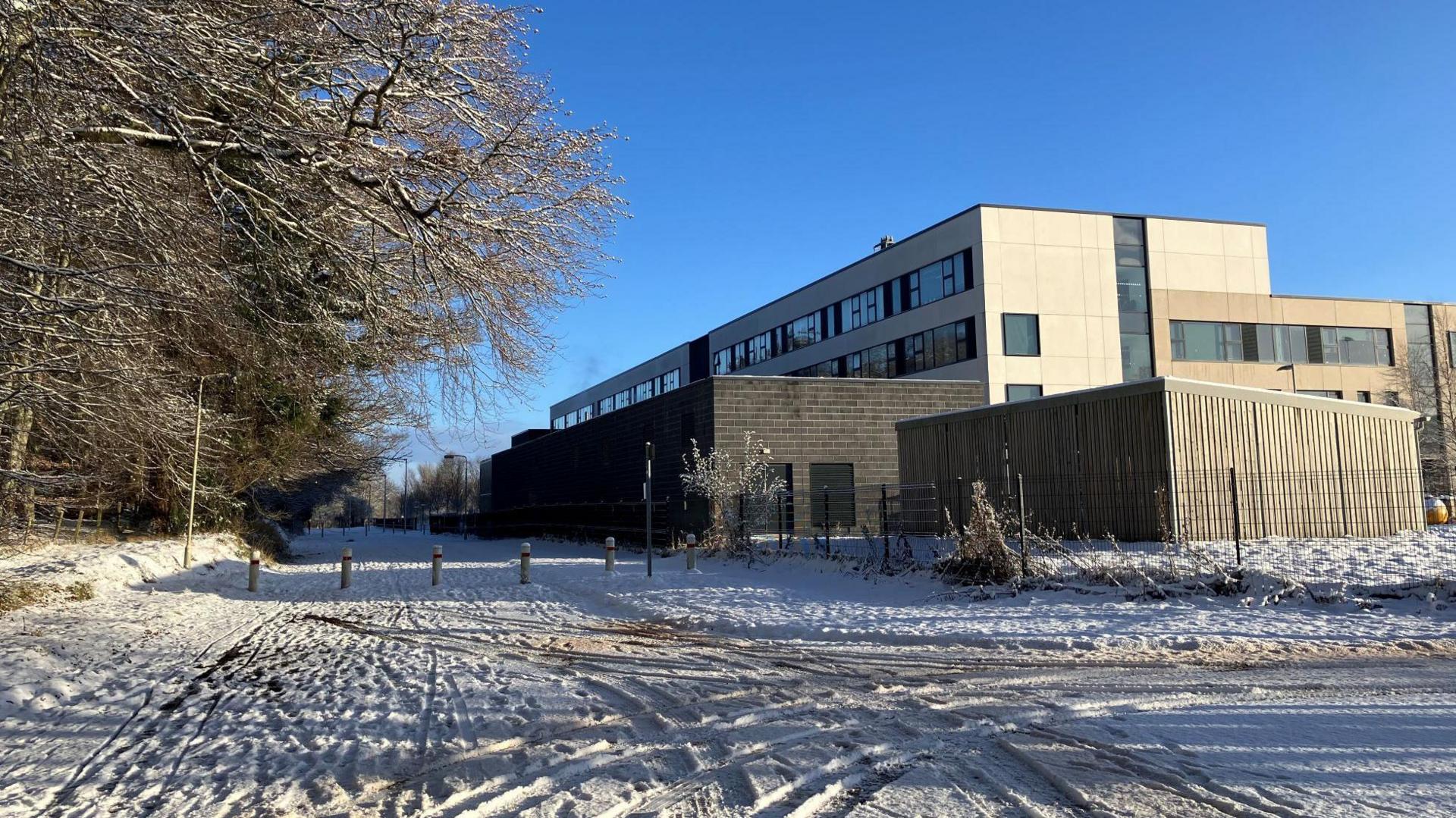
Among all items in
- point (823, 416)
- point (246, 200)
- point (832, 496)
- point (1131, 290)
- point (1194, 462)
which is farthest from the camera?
point (1131, 290)

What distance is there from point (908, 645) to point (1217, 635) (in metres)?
3.30

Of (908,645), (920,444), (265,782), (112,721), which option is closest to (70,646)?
(112,721)

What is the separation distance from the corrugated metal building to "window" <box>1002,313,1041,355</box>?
648 inches

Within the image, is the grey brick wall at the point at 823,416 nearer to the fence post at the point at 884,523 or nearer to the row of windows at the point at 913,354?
the row of windows at the point at 913,354

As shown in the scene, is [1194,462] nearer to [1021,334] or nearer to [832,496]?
[832,496]

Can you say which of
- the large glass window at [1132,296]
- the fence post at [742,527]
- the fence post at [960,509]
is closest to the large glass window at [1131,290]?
the large glass window at [1132,296]

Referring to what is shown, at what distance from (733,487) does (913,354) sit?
17589mm

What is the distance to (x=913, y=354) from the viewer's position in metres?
40.5

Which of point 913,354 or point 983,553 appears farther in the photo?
point 913,354

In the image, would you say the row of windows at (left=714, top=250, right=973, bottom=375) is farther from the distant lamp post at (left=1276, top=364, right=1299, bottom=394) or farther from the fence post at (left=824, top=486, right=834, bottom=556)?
the fence post at (left=824, top=486, right=834, bottom=556)

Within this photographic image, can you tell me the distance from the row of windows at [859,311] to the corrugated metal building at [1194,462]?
1844 centimetres

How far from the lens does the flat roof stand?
56.9ft

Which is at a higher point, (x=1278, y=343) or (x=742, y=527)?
(x=1278, y=343)

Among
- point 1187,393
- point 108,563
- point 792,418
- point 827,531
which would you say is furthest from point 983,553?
point 792,418
